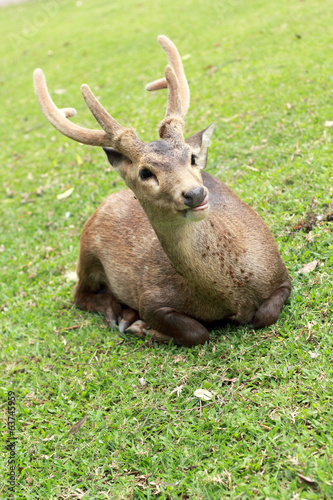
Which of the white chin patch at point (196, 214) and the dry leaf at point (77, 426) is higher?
the white chin patch at point (196, 214)

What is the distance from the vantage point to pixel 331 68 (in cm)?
716

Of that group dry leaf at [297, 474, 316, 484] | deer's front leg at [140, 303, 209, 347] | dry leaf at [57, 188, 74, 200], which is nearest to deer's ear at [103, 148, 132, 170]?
deer's front leg at [140, 303, 209, 347]

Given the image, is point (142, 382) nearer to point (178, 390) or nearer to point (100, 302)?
point (178, 390)

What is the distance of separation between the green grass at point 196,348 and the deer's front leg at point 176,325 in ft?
0.30

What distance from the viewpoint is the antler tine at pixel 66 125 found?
11.3 feet

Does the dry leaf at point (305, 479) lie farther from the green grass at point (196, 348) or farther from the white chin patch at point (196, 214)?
the white chin patch at point (196, 214)

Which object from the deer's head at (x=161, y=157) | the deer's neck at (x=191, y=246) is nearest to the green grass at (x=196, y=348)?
the deer's neck at (x=191, y=246)

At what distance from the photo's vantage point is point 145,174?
10.3ft

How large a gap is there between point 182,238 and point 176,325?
72 centimetres

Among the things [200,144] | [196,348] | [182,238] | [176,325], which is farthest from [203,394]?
[200,144]

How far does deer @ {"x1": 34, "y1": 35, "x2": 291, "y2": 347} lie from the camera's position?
3.06 meters

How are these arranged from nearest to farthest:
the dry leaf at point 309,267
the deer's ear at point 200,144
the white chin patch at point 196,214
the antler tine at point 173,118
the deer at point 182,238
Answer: the white chin patch at point 196,214
the deer at point 182,238
the antler tine at point 173,118
the deer's ear at point 200,144
the dry leaf at point 309,267

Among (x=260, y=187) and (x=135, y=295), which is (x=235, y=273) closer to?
Result: (x=135, y=295)

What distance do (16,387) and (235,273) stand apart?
75.1 inches
